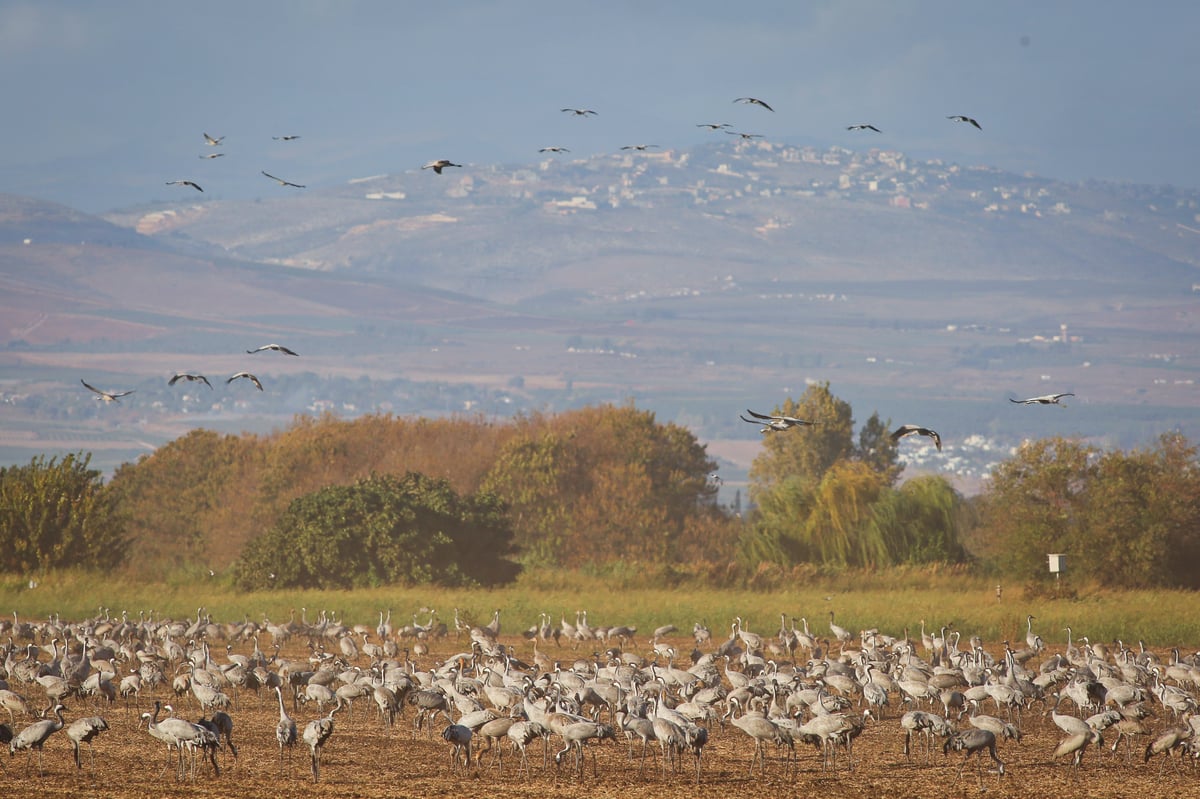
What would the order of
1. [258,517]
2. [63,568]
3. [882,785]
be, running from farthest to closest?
[258,517] < [63,568] < [882,785]

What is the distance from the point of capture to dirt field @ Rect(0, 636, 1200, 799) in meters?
18.3

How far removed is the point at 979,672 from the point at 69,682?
14.0 meters

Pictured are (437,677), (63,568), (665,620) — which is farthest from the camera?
(63,568)

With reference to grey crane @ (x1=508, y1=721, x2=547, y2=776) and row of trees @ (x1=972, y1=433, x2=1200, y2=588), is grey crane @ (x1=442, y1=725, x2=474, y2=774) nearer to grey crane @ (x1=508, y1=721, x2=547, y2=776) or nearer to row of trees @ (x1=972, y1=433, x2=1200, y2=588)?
grey crane @ (x1=508, y1=721, x2=547, y2=776)

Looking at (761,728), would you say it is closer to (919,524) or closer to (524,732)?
(524,732)

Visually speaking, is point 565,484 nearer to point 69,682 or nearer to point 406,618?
point 406,618

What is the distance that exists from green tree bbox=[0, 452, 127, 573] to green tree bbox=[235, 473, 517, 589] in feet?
17.8

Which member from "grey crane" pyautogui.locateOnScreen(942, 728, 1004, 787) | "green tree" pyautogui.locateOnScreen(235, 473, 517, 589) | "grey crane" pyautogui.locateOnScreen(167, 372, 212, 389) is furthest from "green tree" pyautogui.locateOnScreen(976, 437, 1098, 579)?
"grey crane" pyautogui.locateOnScreen(942, 728, 1004, 787)

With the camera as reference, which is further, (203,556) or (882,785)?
(203,556)

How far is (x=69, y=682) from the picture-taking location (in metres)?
23.4

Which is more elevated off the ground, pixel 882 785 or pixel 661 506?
pixel 661 506

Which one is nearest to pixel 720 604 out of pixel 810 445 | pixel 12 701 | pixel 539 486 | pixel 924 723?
pixel 924 723

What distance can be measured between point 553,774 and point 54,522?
36.3m

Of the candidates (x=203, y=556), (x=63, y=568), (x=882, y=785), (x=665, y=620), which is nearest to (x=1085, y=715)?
(x=882, y=785)
